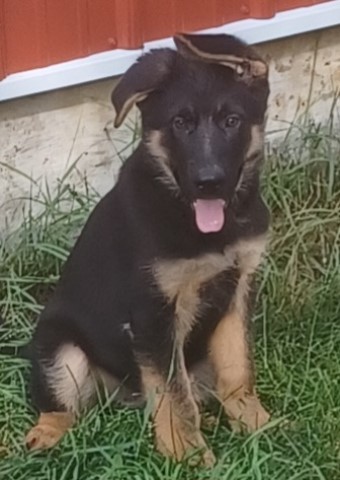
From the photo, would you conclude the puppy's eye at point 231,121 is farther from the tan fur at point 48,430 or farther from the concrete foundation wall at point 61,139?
the concrete foundation wall at point 61,139

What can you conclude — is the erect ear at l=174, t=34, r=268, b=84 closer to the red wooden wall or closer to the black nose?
the black nose

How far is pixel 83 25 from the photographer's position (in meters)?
5.82

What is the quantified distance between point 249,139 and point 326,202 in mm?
1547

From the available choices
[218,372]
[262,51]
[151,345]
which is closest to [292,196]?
[262,51]

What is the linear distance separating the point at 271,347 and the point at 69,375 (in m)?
0.83

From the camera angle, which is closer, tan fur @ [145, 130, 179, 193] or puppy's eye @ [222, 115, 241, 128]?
puppy's eye @ [222, 115, 241, 128]

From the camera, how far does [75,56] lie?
229 inches

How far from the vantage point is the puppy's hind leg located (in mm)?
4770

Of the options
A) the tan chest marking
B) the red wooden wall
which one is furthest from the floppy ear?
the red wooden wall

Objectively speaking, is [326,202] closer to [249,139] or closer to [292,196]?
[292,196]

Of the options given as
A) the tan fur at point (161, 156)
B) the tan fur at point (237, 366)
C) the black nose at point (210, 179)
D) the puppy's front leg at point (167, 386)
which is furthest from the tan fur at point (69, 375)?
the black nose at point (210, 179)

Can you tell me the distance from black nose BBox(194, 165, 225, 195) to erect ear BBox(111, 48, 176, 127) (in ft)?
1.01

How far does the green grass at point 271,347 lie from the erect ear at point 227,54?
112cm

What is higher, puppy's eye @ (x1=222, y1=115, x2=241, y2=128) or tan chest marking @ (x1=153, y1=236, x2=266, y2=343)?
puppy's eye @ (x1=222, y1=115, x2=241, y2=128)
